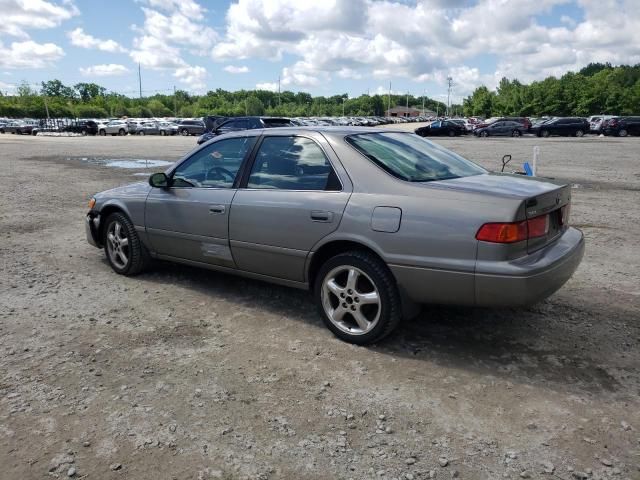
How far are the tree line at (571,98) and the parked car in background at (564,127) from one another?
137ft

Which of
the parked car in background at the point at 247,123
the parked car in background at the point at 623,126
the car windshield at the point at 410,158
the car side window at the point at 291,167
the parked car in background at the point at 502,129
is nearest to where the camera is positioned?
the car windshield at the point at 410,158

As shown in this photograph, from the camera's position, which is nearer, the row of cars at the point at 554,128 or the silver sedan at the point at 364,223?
the silver sedan at the point at 364,223

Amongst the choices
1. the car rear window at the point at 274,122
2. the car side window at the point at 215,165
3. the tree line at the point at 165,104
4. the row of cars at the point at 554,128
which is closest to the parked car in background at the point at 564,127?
the row of cars at the point at 554,128

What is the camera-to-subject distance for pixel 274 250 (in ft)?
14.1

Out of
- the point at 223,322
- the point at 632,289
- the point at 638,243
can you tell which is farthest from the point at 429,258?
the point at 638,243

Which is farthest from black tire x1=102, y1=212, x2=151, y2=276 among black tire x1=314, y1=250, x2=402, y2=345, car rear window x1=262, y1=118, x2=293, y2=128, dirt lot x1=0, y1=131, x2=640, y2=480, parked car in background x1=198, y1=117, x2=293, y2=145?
car rear window x1=262, y1=118, x2=293, y2=128

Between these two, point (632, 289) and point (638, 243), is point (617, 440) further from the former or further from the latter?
point (638, 243)

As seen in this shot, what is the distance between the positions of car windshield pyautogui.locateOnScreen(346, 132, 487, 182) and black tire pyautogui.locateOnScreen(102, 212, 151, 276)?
8.64ft

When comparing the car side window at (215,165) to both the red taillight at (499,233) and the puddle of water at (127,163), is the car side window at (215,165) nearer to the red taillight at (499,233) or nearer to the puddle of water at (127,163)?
Result: the red taillight at (499,233)

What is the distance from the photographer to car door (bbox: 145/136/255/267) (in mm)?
4688

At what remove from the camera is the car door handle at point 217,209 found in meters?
4.62

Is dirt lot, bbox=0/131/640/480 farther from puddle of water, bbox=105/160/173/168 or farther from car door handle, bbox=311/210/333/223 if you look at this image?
puddle of water, bbox=105/160/173/168

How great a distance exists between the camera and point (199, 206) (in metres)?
4.82

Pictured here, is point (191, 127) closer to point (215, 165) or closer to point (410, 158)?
point (215, 165)
